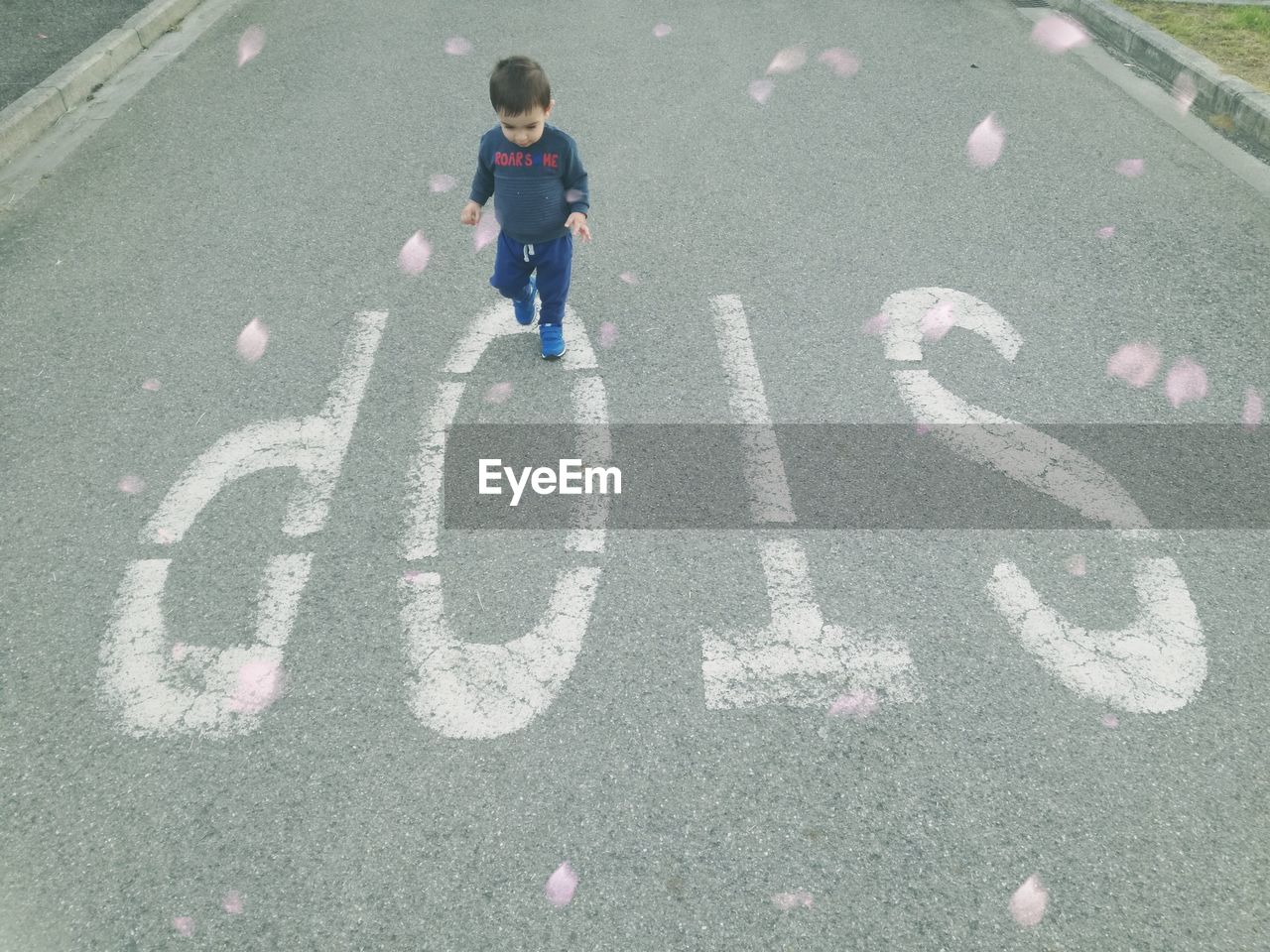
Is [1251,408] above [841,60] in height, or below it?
below

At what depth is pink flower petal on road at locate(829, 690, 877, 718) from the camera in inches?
96.1

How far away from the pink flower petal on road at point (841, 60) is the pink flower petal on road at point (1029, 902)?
602 cm

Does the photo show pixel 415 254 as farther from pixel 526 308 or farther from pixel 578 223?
pixel 578 223

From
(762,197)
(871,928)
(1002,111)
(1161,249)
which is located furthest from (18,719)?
(1002,111)

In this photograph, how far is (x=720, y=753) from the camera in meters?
2.35

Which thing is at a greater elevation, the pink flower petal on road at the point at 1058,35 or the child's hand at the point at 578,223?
the child's hand at the point at 578,223

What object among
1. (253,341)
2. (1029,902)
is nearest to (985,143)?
(253,341)

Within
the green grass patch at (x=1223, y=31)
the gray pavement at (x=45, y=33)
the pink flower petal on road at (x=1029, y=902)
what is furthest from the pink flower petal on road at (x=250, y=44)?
the pink flower petal on road at (x=1029, y=902)

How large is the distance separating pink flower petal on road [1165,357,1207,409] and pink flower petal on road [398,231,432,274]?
3.36 meters

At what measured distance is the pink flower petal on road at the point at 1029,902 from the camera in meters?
2.03

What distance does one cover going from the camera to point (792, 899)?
2059 mm

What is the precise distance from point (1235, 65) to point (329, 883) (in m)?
7.51

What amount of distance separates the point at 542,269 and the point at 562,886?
2373 millimetres

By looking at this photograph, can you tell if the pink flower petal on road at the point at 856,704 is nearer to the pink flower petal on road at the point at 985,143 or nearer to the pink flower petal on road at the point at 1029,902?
the pink flower petal on road at the point at 1029,902
